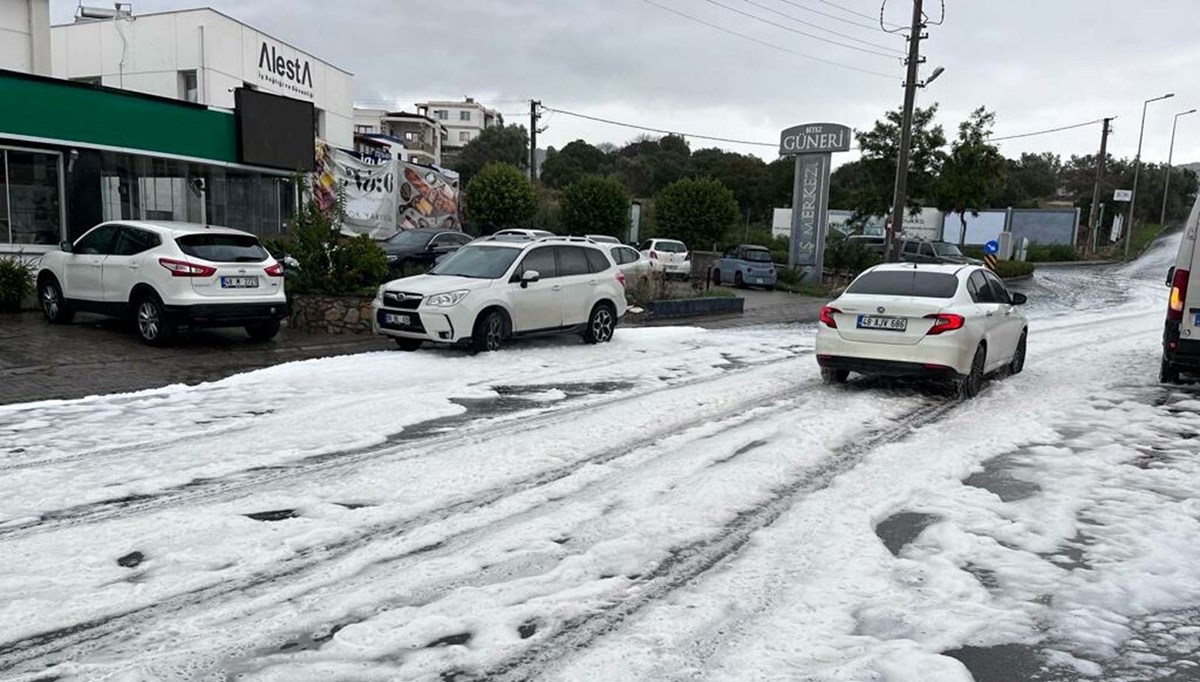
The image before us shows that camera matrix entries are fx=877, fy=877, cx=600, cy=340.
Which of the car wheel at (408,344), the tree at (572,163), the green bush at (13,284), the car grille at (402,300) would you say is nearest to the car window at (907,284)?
the car grille at (402,300)

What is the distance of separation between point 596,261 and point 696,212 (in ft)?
71.8

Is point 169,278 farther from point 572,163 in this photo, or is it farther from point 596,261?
point 572,163

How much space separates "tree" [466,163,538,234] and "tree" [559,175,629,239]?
1.85 metres

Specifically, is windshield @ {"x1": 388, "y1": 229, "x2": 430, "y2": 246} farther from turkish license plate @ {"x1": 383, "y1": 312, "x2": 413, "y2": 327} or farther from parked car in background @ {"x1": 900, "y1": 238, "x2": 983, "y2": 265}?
parked car in background @ {"x1": 900, "y1": 238, "x2": 983, "y2": 265}

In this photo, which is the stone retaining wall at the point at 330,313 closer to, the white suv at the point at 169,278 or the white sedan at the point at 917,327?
the white suv at the point at 169,278

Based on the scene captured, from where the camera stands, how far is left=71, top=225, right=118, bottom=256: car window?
→ 40.3 feet

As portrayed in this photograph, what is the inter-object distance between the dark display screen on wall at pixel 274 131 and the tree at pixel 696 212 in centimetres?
1556

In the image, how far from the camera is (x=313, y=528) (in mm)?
5258

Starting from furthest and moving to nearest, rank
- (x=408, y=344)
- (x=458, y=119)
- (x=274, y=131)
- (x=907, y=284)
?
(x=458, y=119)
(x=274, y=131)
(x=408, y=344)
(x=907, y=284)

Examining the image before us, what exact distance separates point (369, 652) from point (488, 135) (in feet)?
263

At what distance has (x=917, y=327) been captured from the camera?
9766mm

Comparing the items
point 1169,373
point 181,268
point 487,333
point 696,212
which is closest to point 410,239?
point 487,333

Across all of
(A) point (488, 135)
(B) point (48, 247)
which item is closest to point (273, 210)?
(B) point (48, 247)

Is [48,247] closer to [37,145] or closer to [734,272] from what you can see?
[37,145]
